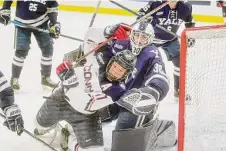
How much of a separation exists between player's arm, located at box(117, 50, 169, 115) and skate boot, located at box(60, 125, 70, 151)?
62 centimetres

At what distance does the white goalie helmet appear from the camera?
2598 millimetres

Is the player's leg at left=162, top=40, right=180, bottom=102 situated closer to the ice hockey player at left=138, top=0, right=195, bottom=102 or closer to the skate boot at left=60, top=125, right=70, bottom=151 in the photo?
the ice hockey player at left=138, top=0, right=195, bottom=102

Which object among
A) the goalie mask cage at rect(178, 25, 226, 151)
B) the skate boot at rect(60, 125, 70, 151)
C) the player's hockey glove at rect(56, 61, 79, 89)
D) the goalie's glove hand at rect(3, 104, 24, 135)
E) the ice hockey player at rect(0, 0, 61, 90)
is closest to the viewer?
the goalie mask cage at rect(178, 25, 226, 151)

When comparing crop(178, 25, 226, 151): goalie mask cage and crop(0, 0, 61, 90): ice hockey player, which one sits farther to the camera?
crop(0, 0, 61, 90): ice hockey player

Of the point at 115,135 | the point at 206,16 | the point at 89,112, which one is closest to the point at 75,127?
the point at 89,112

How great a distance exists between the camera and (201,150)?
8.71 feet

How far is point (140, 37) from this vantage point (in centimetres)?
259

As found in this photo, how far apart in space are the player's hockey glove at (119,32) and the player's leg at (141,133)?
1.34ft

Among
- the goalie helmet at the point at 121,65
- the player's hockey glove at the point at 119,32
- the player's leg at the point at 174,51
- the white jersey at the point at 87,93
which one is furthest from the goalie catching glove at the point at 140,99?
the player's leg at the point at 174,51

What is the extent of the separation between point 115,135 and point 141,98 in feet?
1.07

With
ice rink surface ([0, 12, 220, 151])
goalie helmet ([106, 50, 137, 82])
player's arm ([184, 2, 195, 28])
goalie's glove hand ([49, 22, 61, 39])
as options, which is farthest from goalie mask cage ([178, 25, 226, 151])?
goalie's glove hand ([49, 22, 61, 39])

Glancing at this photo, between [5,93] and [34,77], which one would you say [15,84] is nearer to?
[34,77]

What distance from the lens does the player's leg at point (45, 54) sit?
3672 millimetres

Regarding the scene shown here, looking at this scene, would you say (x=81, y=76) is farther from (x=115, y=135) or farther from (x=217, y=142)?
(x=217, y=142)
